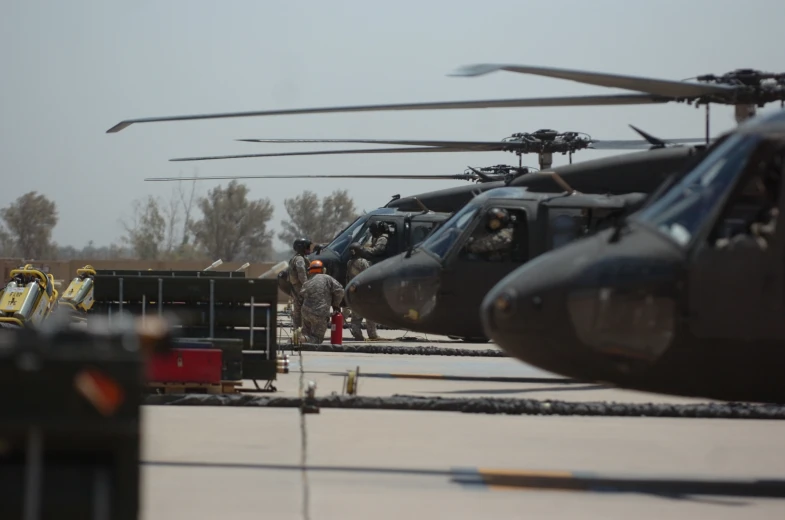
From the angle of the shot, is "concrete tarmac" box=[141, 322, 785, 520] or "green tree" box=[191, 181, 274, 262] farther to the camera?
"green tree" box=[191, 181, 274, 262]

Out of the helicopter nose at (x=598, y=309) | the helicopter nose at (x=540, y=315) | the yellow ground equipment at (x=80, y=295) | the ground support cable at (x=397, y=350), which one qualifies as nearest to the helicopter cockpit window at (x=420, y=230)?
the ground support cable at (x=397, y=350)

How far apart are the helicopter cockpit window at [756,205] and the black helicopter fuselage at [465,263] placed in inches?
219

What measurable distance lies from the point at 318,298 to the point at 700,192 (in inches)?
431

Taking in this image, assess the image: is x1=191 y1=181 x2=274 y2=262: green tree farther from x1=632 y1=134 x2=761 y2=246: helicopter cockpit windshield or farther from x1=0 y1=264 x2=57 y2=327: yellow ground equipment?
x1=632 y1=134 x2=761 y2=246: helicopter cockpit windshield

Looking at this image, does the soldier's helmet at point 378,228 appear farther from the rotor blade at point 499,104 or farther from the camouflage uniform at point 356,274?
the rotor blade at point 499,104

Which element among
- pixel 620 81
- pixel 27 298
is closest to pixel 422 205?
pixel 27 298

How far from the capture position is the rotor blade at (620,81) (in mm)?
7848

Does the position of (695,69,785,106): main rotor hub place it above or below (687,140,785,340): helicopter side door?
above

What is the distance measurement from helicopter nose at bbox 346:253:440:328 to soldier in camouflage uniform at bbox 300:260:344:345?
3.80 m

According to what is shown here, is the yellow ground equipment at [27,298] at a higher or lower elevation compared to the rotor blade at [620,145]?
lower

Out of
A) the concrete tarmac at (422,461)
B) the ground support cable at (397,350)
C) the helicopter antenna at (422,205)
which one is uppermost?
the helicopter antenna at (422,205)

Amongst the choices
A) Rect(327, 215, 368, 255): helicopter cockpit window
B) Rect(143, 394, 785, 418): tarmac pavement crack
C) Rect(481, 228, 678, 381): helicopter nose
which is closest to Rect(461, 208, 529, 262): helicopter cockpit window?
Rect(143, 394, 785, 418): tarmac pavement crack

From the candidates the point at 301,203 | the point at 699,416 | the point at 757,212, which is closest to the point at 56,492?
the point at 757,212

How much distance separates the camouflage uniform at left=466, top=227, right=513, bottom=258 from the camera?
1359 centimetres
